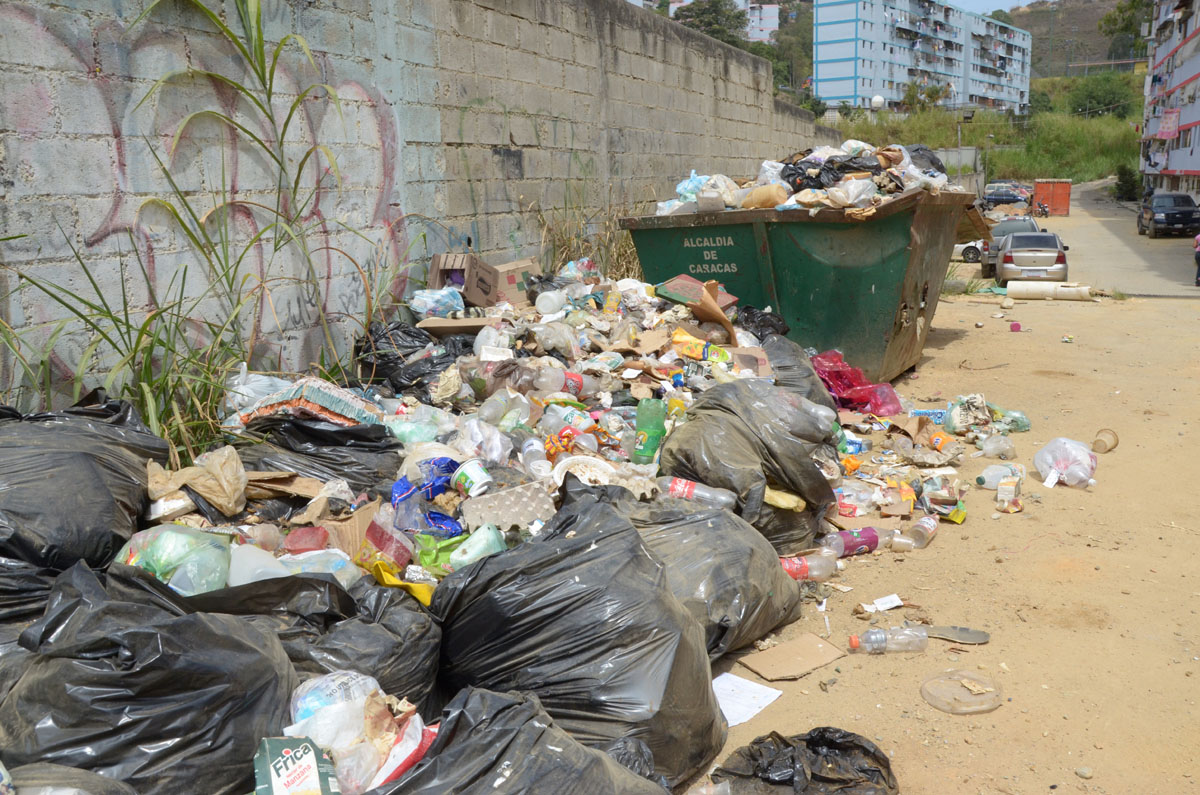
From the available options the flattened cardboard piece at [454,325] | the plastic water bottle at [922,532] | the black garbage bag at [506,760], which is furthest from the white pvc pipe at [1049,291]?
the black garbage bag at [506,760]

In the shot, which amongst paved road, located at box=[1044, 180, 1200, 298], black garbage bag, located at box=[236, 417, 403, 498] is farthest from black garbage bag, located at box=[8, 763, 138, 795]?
paved road, located at box=[1044, 180, 1200, 298]

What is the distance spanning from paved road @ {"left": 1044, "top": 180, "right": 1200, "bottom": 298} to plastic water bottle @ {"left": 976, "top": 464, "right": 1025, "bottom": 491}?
9293mm

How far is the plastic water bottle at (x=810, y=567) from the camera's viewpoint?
11.6 feet

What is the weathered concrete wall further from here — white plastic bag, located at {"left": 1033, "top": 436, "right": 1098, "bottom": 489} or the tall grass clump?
white plastic bag, located at {"left": 1033, "top": 436, "right": 1098, "bottom": 489}

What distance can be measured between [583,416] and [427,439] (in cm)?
78

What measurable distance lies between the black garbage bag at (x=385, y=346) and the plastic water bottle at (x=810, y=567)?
7.83 feet

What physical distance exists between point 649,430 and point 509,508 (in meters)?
1.14

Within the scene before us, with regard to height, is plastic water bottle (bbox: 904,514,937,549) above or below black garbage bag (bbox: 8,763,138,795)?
below

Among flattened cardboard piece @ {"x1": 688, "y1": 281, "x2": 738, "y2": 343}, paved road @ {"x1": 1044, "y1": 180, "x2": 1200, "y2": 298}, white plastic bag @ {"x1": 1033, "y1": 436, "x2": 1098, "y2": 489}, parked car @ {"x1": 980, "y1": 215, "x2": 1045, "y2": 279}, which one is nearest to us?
white plastic bag @ {"x1": 1033, "y1": 436, "x2": 1098, "y2": 489}

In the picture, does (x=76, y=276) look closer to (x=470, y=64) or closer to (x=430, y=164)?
(x=430, y=164)

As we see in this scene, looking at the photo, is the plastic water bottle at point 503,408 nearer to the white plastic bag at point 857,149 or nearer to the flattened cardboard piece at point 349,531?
the flattened cardboard piece at point 349,531

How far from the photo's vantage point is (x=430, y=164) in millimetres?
5598

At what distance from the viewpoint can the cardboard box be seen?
557 cm

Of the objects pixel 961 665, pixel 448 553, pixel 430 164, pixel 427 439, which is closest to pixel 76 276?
pixel 427 439
